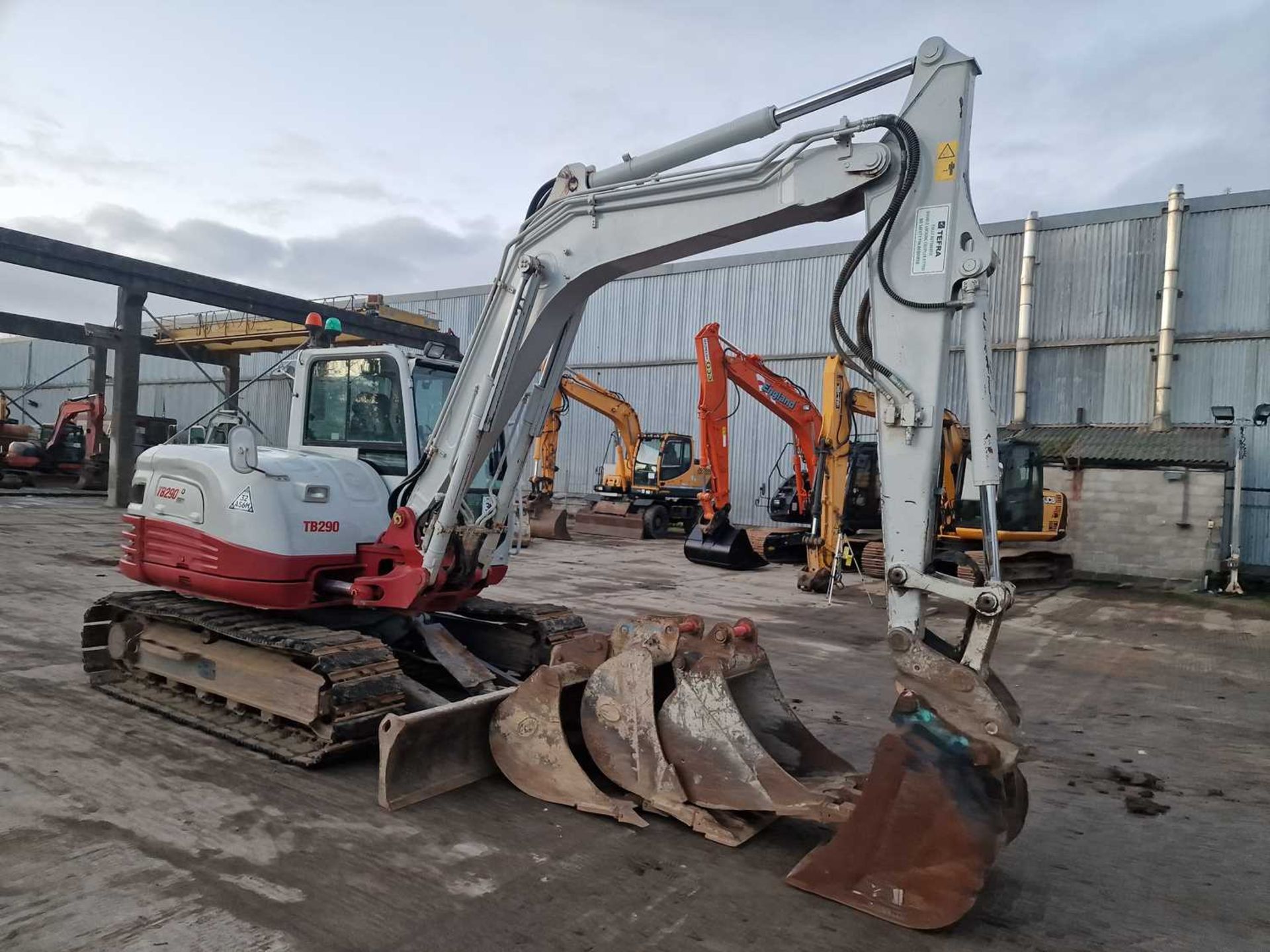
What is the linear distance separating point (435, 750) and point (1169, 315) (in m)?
20.0

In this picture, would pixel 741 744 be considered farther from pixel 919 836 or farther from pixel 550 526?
pixel 550 526

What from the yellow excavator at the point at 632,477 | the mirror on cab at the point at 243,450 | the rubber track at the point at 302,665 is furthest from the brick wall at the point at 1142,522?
the mirror on cab at the point at 243,450

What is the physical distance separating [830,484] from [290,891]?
11152 mm

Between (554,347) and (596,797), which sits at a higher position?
(554,347)

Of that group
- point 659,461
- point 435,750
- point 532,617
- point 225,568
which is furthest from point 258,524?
point 659,461

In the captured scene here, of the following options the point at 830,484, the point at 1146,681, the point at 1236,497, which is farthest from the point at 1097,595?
the point at 1146,681

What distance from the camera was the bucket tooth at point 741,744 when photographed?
387 centimetres

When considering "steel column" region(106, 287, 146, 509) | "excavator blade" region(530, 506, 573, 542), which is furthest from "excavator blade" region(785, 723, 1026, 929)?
"steel column" region(106, 287, 146, 509)

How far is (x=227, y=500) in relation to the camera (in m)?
5.32

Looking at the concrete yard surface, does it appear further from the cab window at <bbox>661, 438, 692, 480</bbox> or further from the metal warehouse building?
the cab window at <bbox>661, 438, 692, 480</bbox>

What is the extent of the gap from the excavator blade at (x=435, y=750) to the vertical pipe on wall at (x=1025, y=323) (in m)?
19.5

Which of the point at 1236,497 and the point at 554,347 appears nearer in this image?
the point at 554,347

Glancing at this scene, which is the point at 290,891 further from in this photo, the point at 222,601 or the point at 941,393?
the point at 941,393

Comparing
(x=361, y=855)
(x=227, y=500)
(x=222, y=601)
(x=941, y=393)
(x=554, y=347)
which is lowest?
(x=361, y=855)
